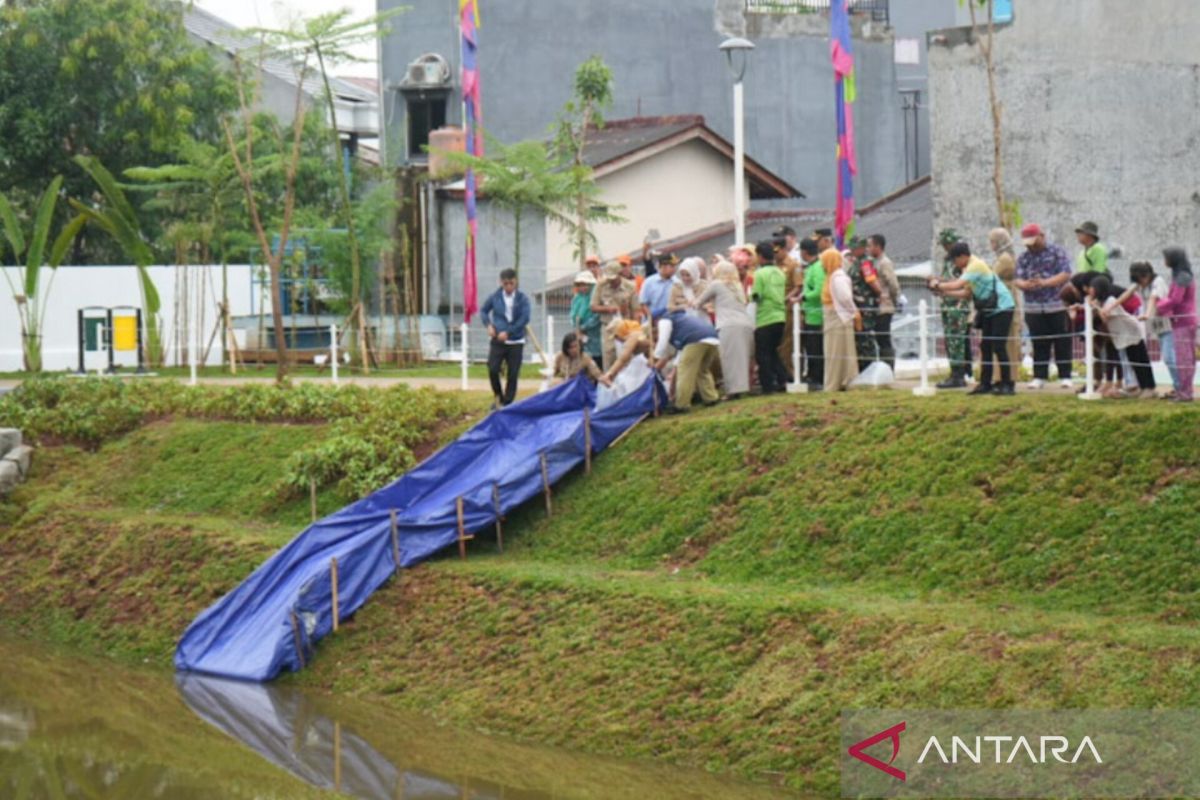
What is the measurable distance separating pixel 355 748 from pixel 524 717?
1442 mm

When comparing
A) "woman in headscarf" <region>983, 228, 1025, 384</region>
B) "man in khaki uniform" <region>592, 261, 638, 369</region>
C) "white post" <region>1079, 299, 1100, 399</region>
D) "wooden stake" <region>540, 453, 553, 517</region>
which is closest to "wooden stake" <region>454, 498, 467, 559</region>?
"wooden stake" <region>540, 453, 553, 517</region>

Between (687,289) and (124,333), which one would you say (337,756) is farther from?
(124,333)

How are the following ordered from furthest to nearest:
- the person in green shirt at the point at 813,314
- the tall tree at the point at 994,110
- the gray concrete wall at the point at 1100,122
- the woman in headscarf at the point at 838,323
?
the gray concrete wall at the point at 1100,122
the tall tree at the point at 994,110
the person in green shirt at the point at 813,314
the woman in headscarf at the point at 838,323

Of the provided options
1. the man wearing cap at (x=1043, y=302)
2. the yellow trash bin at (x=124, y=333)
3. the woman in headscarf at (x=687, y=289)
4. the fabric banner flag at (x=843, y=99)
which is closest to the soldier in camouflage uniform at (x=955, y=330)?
the man wearing cap at (x=1043, y=302)

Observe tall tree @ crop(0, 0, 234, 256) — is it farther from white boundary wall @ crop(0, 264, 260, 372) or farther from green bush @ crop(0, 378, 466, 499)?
green bush @ crop(0, 378, 466, 499)

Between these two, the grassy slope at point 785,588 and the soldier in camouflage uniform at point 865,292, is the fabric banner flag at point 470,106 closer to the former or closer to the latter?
the grassy slope at point 785,588

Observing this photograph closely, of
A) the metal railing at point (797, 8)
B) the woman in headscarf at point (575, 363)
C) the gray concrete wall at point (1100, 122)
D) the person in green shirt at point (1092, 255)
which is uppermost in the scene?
the metal railing at point (797, 8)

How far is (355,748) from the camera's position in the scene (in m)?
16.9

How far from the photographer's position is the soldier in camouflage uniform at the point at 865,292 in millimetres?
21734

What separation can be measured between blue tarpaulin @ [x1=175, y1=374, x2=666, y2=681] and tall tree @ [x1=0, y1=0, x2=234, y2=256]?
22.4 m

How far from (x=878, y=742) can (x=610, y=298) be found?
383 inches

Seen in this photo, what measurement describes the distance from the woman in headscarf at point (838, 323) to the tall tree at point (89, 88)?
934 inches

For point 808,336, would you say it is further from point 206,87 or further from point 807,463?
point 206,87

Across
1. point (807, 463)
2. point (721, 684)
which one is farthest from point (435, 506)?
point (721, 684)
